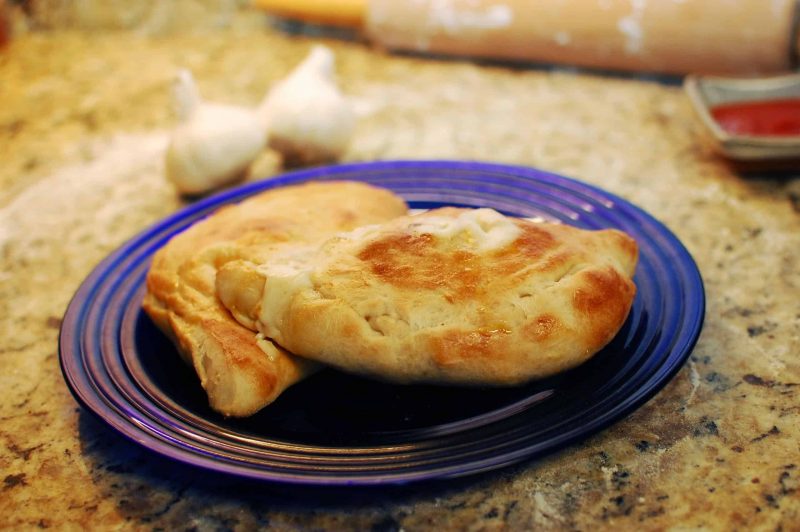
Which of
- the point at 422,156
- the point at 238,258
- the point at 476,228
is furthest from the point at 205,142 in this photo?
the point at 476,228

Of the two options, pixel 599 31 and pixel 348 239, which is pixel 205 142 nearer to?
pixel 348 239

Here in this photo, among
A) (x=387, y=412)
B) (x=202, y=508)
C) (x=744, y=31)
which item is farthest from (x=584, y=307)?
(x=744, y=31)

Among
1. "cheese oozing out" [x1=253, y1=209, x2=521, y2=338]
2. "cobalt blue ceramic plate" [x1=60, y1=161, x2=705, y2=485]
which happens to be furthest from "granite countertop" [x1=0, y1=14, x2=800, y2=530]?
"cheese oozing out" [x1=253, y1=209, x2=521, y2=338]

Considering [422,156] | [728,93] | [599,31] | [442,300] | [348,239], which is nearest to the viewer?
[442,300]

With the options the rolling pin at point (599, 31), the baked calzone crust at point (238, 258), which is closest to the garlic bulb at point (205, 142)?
the baked calzone crust at point (238, 258)

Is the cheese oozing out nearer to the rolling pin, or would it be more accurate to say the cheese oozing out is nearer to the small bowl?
the small bowl

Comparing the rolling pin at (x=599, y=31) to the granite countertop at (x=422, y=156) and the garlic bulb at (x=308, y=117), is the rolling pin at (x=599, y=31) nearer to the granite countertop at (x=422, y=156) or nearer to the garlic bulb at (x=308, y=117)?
the granite countertop at (x=422, y=156)

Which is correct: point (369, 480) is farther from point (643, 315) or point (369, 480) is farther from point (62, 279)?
point (62, 279)
